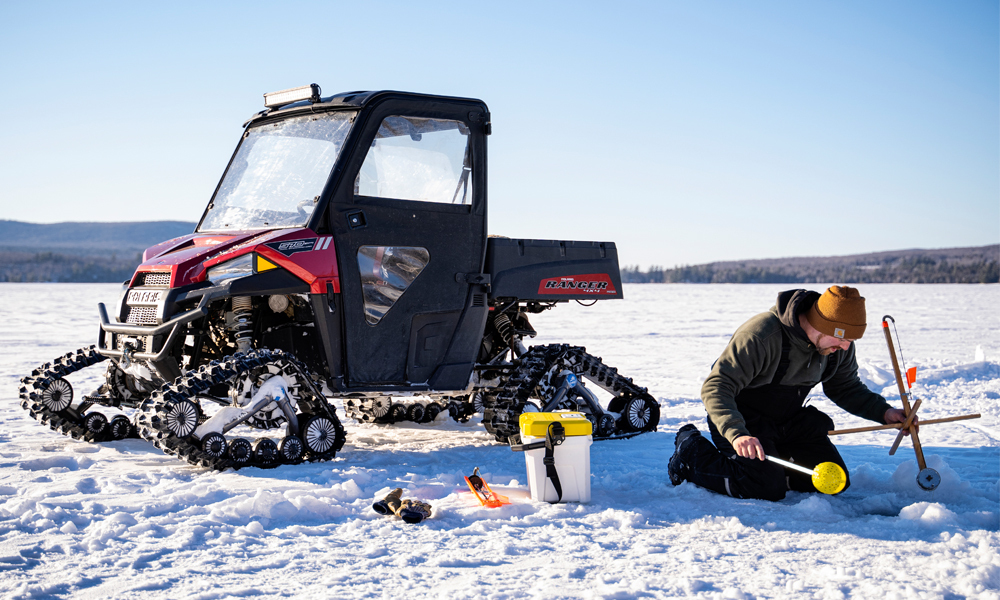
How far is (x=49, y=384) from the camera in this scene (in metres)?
6.00

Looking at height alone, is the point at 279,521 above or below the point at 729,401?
below

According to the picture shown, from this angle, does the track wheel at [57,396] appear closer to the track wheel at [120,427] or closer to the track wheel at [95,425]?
the track wheel at [95,425]

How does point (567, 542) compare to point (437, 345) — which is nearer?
point (567, 542)

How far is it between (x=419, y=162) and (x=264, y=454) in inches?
87.1

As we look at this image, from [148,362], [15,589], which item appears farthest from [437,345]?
[15,589]

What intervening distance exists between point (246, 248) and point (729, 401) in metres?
2.96

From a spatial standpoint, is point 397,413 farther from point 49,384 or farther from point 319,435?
point 49,384

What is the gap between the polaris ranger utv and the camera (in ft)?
17.1

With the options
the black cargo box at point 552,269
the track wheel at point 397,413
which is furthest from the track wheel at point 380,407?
the black cargo box at point 552,269

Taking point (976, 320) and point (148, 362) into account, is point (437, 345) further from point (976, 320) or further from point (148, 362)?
point (976, 320)

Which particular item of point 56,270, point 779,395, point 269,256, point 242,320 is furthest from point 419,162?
point 56,270

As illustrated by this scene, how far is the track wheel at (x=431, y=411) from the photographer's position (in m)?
7.63

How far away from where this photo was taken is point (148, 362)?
543 centimetres

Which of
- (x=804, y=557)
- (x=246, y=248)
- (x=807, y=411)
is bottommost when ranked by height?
(x=804, y=557)
